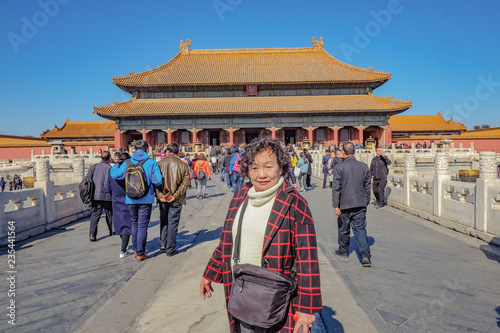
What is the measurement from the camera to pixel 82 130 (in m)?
34.2

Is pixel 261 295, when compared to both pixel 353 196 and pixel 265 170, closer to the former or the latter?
pixel 265 170

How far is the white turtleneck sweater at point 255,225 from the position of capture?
1.85 meters

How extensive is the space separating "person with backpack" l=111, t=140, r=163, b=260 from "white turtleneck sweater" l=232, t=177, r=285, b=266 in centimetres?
278

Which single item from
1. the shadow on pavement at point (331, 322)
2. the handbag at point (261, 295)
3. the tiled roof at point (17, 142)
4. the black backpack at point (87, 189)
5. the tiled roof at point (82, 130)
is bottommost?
the shadow on pavement at point (331, 322)

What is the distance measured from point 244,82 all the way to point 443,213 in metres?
25.9

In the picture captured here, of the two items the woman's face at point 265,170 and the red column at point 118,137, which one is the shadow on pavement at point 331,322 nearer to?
the woman's face at point 265,170

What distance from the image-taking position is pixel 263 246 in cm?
183

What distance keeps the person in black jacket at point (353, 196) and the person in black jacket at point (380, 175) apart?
4.60 m

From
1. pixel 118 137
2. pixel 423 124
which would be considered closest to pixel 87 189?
pixel 118 137

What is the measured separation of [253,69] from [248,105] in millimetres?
4739

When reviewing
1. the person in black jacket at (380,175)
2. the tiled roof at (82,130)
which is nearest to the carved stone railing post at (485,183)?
the person in black jacket at (380,175)

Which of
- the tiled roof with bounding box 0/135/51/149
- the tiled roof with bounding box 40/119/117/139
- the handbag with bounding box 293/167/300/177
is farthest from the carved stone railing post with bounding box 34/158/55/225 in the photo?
the tiled roof with bounding box 40/119/117/139

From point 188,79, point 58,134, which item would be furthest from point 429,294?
point 58,134

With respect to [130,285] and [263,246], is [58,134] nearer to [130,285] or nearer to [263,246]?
[130,285]
